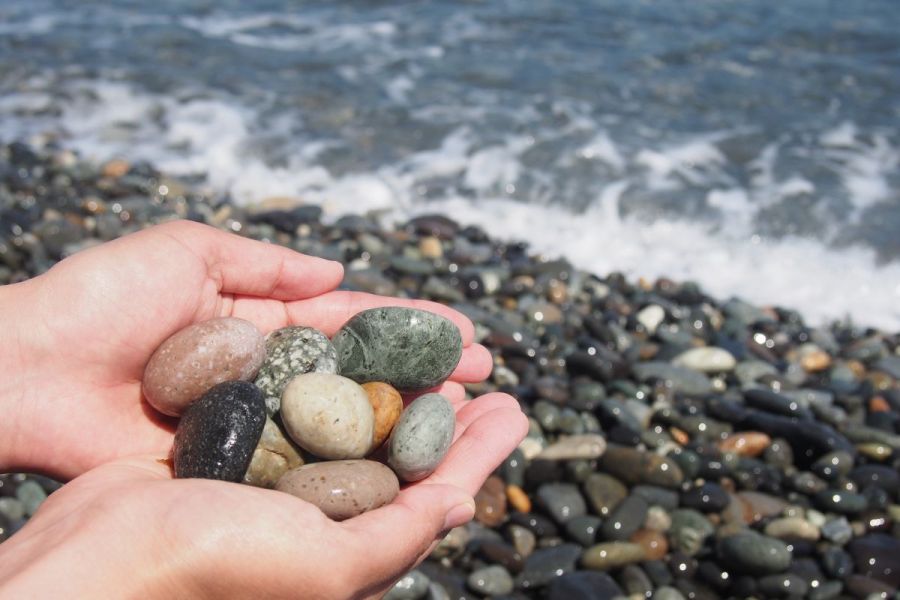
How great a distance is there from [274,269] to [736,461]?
95.2 inches

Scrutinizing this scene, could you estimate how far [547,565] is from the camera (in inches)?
134

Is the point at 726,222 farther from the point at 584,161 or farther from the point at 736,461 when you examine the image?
the point at 736,461

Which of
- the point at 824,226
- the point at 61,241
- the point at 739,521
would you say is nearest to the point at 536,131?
the point at 824,226

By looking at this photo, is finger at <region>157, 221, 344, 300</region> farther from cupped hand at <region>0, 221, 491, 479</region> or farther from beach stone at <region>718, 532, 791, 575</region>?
beach stone at <region>718, 532, 791, 575</region>

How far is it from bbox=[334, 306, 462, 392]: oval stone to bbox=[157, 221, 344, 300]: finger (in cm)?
25

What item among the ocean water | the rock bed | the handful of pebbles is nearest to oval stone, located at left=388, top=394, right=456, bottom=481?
the handful of pebbles

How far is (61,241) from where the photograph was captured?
5.46 metres

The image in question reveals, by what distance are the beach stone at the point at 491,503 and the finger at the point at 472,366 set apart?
0.77 metres

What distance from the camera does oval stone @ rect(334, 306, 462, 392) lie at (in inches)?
106

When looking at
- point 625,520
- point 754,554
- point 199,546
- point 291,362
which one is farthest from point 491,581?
point 199,546

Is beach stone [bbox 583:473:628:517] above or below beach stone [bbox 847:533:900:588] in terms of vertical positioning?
above

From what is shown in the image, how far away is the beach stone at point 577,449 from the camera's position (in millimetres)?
3910

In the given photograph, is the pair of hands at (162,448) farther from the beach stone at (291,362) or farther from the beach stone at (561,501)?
the beach stone at (561,501)

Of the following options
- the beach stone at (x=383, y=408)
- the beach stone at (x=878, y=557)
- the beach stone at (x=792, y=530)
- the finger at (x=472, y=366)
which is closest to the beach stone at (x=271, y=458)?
the beach stone at (x=383, y=408)
